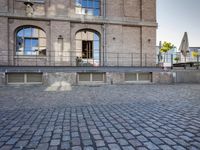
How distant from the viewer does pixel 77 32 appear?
45.4 ft

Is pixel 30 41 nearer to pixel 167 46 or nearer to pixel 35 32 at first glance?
pixel 35 32

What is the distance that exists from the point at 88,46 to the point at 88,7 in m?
3.59

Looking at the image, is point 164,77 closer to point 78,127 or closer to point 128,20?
point 128,20

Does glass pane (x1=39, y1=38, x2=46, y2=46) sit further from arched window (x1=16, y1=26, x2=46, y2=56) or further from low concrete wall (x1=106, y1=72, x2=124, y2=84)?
low concrete wall (x1=106, y1=72, x2=124, y2=84)

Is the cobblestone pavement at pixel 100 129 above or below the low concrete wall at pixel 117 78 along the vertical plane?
below

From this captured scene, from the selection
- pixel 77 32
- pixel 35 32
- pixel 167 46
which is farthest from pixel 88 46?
pixel 167 46

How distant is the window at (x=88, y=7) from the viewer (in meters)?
14.1

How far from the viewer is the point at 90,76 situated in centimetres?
1192

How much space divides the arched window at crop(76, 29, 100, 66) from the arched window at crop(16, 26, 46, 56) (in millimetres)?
3012

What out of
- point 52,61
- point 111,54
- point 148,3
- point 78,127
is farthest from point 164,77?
point 78,127

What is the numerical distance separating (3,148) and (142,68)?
443 inches

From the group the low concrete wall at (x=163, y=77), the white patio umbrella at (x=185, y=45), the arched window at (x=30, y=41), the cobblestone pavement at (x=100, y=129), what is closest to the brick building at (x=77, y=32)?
the arched window at (x=30, y=41)

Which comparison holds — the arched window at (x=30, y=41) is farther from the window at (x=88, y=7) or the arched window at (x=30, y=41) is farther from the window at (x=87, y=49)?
the window at (x=88, y=7)

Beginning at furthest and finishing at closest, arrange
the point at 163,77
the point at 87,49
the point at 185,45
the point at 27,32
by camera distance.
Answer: the point at 185,45 → the point at 87,49 → the point at 27,32 → the point at 163,77
